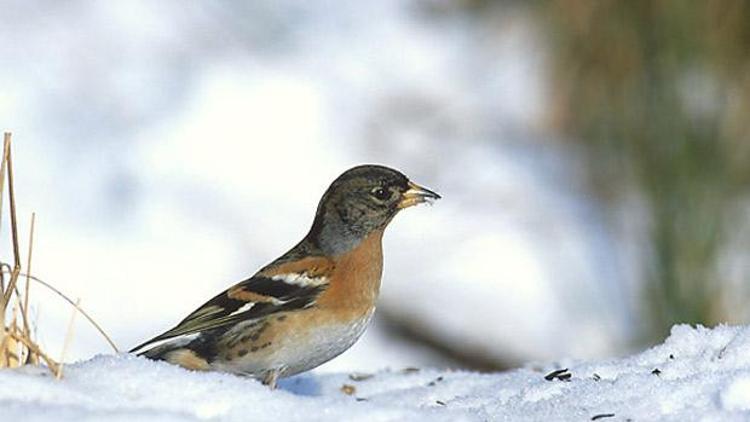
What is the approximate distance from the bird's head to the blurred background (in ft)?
7.20

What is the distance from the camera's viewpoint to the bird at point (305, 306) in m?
4.07

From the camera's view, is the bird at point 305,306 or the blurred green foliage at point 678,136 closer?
the bird at point 305,306

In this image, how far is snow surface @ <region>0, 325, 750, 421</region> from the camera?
2846 millimetres

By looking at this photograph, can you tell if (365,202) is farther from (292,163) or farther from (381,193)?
(292,163)

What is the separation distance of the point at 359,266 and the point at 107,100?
560cm

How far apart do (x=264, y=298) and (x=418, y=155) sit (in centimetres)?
490

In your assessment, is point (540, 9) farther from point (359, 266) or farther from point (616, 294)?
point (359, 266)

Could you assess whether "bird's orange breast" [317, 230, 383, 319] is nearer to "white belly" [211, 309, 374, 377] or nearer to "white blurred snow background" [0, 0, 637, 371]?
"white belly" [211, 309, 374, 377]

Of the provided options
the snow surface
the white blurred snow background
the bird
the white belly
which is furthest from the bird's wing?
the white blurred snow background

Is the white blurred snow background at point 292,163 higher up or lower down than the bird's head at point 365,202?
higher up

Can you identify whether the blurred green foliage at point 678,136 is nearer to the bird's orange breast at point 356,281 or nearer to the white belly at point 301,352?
the bird's orange breast at point 356,281

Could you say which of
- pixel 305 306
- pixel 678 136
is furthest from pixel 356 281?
pixel 678 136

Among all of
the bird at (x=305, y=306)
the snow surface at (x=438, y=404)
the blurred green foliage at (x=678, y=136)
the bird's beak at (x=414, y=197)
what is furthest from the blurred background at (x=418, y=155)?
the snow surface at (x=438, y=404)

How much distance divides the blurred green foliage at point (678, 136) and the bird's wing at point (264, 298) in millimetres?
2468
